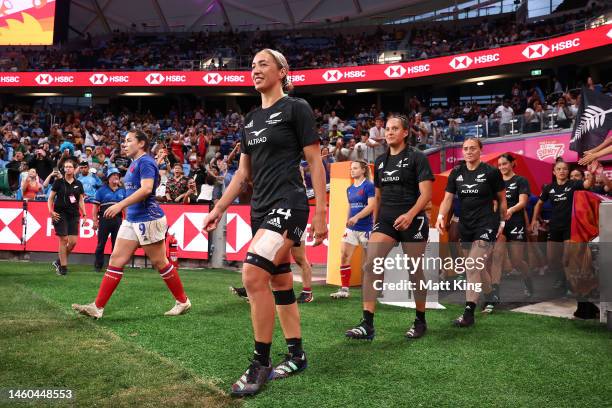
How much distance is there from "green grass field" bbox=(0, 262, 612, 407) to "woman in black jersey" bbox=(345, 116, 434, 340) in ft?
1.32

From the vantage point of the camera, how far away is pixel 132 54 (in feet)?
116

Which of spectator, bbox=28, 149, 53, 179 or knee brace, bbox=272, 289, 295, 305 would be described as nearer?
knee brace, bbox=272, 289, 295, 305

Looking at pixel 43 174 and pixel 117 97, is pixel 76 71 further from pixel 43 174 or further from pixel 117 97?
pixel 43 174

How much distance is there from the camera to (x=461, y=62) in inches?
1075

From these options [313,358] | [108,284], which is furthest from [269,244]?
[108,284]

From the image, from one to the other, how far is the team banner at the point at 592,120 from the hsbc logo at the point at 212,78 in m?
24.6

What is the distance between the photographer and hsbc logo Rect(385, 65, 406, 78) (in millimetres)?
29062

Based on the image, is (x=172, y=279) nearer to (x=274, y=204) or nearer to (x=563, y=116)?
(x=274, y=204)

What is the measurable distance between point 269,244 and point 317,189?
472 mm

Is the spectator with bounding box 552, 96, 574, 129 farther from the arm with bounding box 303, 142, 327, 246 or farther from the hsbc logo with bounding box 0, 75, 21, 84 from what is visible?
the hsbc logo with bounding box 0, 75, 21, 84

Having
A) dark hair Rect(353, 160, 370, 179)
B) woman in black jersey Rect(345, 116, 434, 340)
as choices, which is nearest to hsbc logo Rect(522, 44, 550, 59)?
dark hair Rect(353, 160, 370, 179)

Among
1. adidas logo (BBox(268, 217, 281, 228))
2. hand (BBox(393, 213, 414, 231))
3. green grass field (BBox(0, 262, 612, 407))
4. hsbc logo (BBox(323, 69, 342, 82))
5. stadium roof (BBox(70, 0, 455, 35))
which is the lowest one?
green grass field (BBox(0, 262, 612, 407))

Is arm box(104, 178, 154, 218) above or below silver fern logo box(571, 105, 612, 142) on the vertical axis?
below

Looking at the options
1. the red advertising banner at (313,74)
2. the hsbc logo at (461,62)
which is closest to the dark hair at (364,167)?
the red advertising banner at (313,74)
